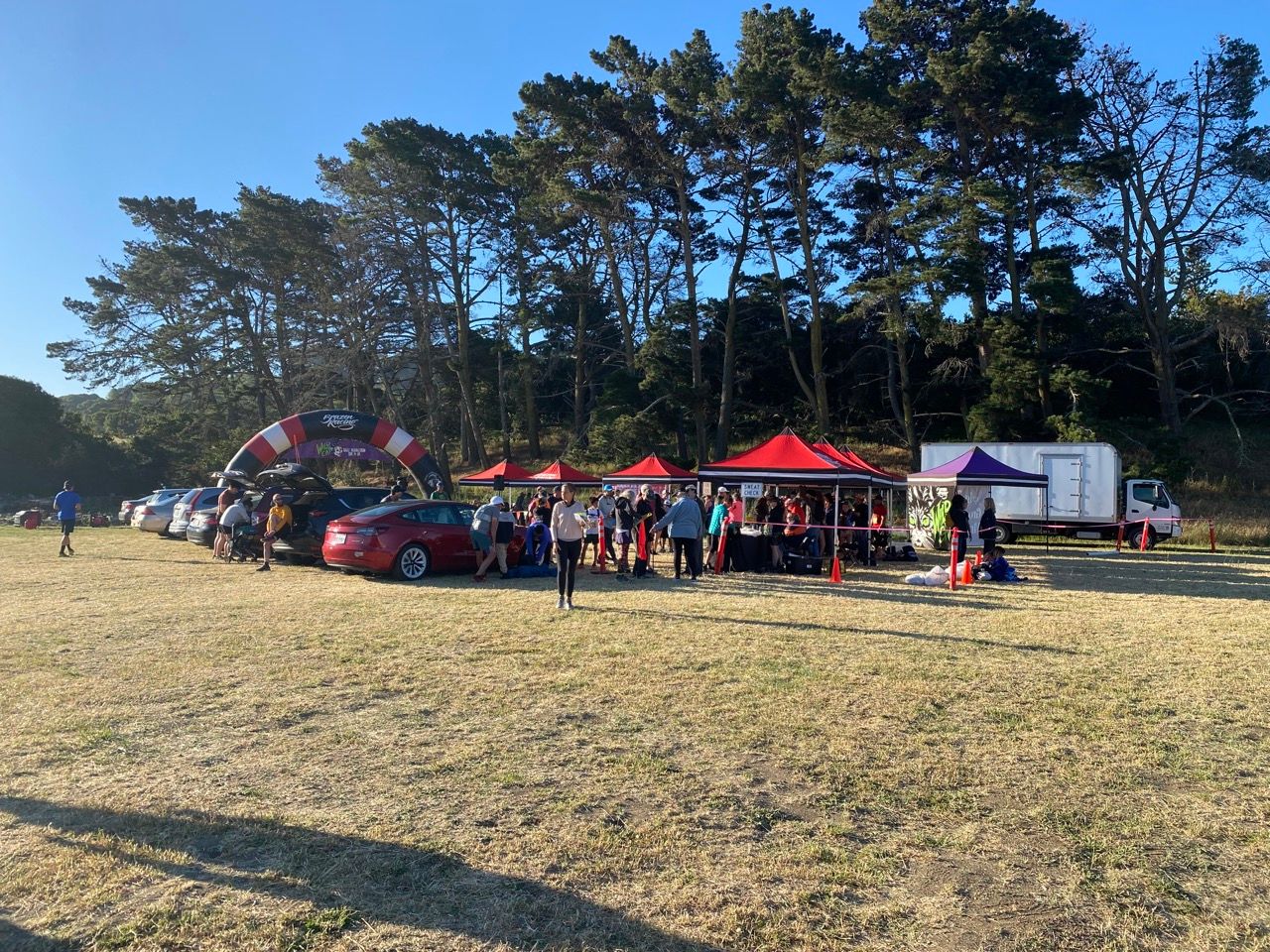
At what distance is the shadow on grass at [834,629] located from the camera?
8141 mm

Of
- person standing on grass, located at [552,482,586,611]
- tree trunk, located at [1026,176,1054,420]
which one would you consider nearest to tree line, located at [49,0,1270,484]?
tree trunk, located at [1026,176,1054,420]

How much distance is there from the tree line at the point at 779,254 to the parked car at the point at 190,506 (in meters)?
13.1

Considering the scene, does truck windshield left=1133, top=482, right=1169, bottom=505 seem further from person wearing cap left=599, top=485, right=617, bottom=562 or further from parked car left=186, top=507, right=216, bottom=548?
parked car left=186, top=507, right=216, bottom=548

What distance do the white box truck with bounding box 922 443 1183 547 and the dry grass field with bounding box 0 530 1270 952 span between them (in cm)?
1668

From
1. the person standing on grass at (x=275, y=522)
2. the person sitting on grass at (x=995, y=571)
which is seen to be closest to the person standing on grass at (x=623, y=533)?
the person standing on grass at (x=275, y=522)

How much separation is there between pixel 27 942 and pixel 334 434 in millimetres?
20353

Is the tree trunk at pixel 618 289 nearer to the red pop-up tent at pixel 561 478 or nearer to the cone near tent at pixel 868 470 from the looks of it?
the red pop-up tent at pixel 561 478

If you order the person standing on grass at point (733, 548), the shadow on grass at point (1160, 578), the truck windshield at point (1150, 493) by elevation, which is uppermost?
the truck windshield at point (1150, 493)

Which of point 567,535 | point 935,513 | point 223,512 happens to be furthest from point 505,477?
point 567,535

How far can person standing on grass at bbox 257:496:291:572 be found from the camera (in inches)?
585

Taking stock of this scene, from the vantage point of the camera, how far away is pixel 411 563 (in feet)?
44.4

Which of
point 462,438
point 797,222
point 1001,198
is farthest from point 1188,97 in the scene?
point 462,438

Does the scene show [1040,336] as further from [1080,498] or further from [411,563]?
[411,563]

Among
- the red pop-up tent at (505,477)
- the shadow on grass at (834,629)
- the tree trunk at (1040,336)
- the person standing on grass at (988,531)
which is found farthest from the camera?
the tree trunk at (1040,336)
